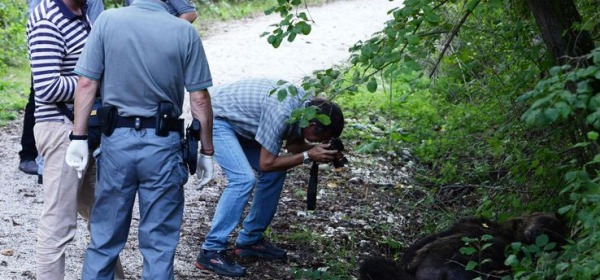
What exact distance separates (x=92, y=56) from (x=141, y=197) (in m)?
0.89

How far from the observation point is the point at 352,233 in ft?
27.3

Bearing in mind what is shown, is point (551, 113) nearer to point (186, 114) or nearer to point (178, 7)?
point (178, 7)

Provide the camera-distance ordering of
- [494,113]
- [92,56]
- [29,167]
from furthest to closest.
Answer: [29,167] < [494,113] < [92,56]

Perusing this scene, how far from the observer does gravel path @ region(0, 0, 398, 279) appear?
6.98 metres

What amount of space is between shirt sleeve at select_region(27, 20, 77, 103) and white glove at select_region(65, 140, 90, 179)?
367 millimetres

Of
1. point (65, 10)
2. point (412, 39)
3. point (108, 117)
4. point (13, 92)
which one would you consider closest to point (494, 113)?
point (412, 39)

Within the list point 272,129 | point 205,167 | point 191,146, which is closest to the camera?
point 191,146

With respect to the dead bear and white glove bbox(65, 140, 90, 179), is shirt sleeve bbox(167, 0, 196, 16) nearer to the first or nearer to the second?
white glove bbox(65, 140, 90, 179)

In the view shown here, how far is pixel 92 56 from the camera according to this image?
524 centimetres

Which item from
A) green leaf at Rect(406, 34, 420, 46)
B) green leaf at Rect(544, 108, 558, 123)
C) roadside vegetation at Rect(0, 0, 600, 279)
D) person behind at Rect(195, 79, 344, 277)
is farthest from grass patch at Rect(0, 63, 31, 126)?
green leaf at Rect(544, 108, 558, 123)

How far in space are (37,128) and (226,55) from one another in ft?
34.4

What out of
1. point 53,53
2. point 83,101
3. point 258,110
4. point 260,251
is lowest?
point 260,251

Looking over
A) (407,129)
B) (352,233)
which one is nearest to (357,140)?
(407,129)

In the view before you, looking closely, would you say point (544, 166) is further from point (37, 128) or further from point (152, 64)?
point (37, 128)
